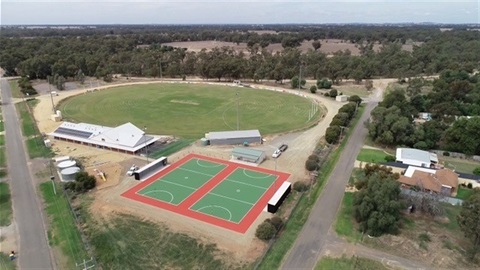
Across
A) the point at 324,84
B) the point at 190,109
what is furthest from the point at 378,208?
the point at 324,84

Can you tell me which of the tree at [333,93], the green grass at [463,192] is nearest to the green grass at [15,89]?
the tree at [333,93]

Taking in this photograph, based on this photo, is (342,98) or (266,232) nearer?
(266,232)

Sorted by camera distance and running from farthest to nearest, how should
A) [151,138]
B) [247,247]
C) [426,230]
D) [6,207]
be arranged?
1. [151,138]
2. [6,207]
3. [426,230]
4. [247,247]

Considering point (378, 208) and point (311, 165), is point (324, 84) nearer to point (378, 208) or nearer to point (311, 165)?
point (311, 165)

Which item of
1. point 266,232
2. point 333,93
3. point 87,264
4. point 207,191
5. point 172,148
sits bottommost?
point 87,264

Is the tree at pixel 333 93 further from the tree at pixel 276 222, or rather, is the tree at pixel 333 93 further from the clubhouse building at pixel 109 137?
the tree at pixel 276 222

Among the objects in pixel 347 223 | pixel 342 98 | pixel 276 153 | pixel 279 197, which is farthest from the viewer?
pixel 342 98

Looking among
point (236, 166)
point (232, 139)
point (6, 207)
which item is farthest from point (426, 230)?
point (6, 207)

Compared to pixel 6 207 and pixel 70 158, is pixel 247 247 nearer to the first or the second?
pixel 6 207
